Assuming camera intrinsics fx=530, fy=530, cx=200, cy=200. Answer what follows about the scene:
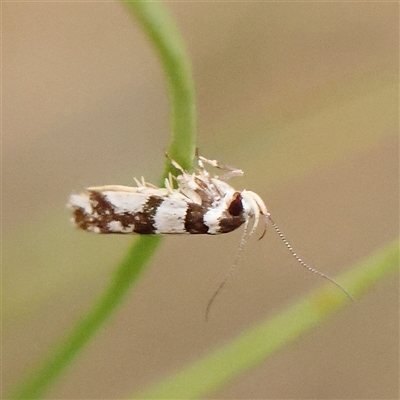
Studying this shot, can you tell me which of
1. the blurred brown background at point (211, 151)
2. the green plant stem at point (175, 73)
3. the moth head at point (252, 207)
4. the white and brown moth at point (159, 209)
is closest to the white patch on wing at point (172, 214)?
the white and brown moth at point (159, 209)

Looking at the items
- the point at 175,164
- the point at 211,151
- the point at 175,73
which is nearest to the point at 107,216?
the point at 175,164

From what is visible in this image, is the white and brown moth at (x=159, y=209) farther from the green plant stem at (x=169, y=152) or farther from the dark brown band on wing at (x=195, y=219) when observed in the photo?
the green plant stem at (x=169, y=152)

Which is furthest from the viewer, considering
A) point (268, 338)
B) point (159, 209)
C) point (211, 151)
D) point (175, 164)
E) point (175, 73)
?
point (211, 151)

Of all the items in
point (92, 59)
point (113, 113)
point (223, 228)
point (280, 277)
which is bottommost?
point (280, 277)

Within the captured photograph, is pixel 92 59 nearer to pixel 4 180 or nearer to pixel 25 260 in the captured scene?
pixel 4 180

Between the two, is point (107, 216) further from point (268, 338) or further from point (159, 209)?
point (268, 338)

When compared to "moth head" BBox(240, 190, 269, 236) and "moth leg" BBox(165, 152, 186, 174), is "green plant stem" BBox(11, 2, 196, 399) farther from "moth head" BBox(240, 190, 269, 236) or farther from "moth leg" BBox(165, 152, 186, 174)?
"moth head" BBox(240, 190, 269, 236)

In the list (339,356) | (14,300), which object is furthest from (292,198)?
(14,300)

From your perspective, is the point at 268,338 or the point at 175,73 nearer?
the point at 175,73
